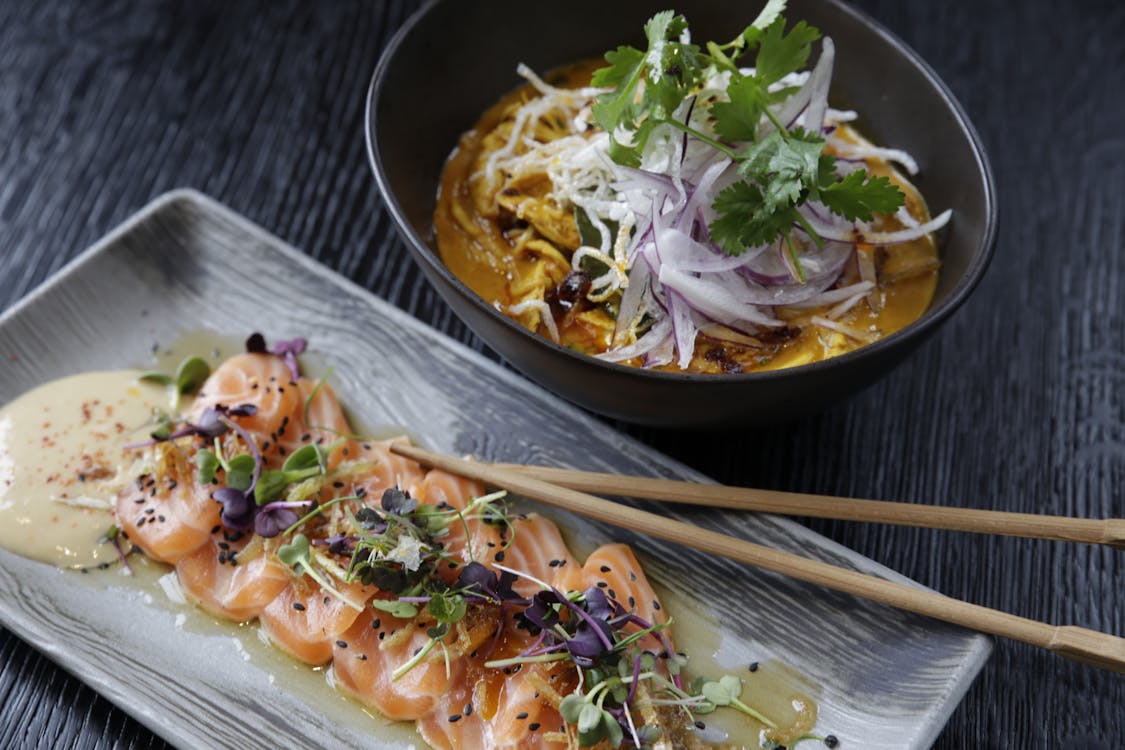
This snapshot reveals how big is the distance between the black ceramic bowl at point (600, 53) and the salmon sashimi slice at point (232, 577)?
752 millimetres

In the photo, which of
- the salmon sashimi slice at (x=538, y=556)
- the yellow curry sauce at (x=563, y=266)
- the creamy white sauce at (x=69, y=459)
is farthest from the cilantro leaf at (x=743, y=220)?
the creamy white sauce at (x=69, y=459)

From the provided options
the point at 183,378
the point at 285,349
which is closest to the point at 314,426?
the point at 285,349

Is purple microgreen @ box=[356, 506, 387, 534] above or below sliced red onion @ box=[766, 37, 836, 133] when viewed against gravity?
below

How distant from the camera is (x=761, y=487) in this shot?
2.98 metres

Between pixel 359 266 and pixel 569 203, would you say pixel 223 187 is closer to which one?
pixel 359 266

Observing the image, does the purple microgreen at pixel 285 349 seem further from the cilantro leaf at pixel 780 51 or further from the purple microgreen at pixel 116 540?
the cilantro leaf at pixel 780 51

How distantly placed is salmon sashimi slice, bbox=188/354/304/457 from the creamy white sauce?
178 mm

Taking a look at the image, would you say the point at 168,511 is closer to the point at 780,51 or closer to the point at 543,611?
the point at 543,611

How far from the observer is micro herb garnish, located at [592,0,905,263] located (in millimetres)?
2492

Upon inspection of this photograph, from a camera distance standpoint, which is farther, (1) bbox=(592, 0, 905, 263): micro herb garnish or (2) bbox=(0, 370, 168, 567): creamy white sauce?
(2) bbox=(0, 370, 168, 567): creamy white sauce

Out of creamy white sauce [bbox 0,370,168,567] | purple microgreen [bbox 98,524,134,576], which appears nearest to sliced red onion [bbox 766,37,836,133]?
creamy white sauce [bbox 0,370,168,567]

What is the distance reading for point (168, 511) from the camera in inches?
105

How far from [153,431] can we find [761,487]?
1630 millimetres

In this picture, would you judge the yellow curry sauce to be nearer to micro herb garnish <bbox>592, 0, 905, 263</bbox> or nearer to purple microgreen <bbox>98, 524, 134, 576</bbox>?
micro herb garnish <bbox>592, 0, 905, 263</bbox>
